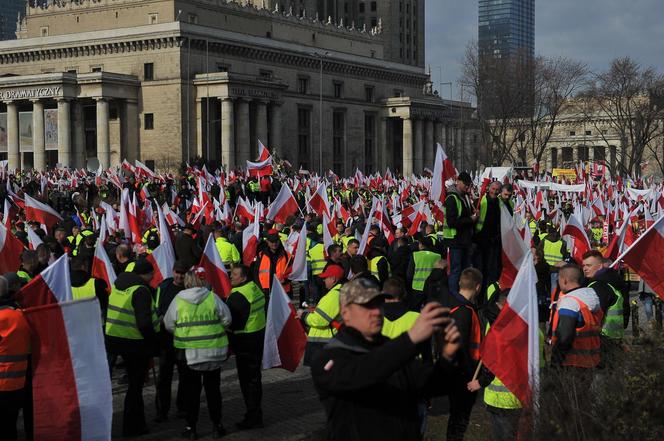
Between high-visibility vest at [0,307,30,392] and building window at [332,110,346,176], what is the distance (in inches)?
3375

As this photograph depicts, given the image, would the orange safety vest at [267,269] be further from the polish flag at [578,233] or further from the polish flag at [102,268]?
the polish flag at [578,233]

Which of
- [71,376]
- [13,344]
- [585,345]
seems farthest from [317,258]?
[71,376]

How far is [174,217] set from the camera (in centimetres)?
2117

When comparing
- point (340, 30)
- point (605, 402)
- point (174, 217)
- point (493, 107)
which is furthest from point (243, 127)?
point (605, 402)

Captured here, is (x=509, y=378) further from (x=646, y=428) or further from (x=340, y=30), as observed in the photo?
(x=340, y=30)

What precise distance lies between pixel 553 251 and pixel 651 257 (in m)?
7.98

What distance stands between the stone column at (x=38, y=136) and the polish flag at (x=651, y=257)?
209 ft

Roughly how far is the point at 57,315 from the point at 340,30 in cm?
9432

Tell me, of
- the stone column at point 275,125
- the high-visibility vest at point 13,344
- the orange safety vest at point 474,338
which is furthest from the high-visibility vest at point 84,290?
the stone column at point 275,125

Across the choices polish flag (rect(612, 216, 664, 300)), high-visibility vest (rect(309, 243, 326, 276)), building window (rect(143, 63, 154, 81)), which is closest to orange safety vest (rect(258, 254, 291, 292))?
high-visibility vest (rect(309, 243, 326, 276))

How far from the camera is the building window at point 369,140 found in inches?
3890

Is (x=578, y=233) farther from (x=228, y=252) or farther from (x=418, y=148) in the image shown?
(x=418, y=148)

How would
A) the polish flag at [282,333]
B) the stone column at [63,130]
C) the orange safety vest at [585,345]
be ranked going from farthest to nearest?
the stone column at [63,130] → the polish flag at [282,333] → the orange safety vest at [585,345]

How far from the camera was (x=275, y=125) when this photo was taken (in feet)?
261
